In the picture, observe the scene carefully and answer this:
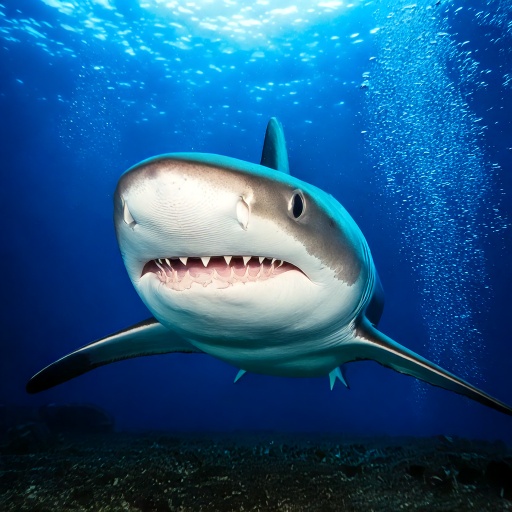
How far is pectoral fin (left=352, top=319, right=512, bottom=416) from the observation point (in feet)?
9.68

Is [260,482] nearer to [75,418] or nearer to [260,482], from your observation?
[260,482]

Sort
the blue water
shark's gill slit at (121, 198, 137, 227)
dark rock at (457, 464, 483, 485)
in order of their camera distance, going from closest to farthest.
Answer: shark's gill slit at (121, 198, 137, 227) → dark rock at (457, 464, 483, 485) → the blue water

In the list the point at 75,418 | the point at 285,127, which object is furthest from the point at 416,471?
the point at 285,127

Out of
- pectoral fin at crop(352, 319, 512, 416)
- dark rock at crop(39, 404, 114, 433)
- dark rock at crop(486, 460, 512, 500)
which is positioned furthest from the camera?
dark rock at crop(39, 404, 114, 433)

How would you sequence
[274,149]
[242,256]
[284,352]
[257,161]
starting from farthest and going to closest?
[257,161], [274,149], [284,352], [242,256]

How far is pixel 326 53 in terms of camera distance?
653 inches

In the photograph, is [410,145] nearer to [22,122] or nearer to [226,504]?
[226,504]

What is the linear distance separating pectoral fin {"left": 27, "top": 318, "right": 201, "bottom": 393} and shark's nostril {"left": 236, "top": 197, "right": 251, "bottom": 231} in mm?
2212

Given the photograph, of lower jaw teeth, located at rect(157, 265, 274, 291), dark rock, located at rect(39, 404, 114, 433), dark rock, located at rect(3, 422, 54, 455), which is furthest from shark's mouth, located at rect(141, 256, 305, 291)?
dark rock, located at rect(39, 404, 114, 433)

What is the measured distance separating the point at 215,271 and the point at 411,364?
7.42 feet

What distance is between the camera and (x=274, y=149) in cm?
492

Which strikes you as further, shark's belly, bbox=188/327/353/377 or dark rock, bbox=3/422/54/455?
dark rock, bbox=3/422/54/455

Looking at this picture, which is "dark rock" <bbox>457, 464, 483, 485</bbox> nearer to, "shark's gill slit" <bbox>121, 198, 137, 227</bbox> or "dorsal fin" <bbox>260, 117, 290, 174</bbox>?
"shark's gill slit" <bbox>121, 198, 137, 227</bbox>

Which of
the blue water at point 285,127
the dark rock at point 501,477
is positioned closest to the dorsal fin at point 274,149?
the dark rock at point 501,477
